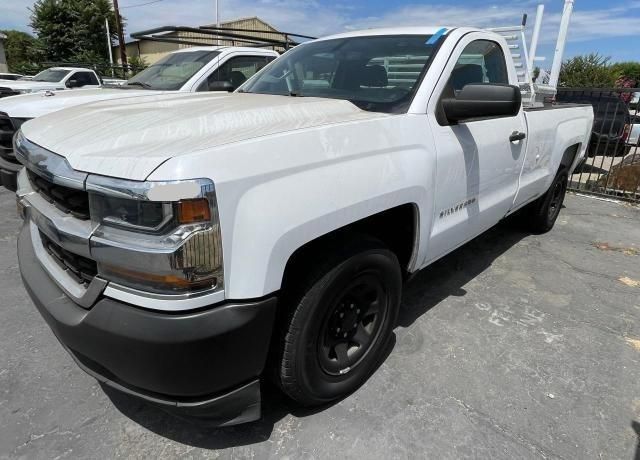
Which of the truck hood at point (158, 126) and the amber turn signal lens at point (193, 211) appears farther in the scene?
the truck hood at point (158, 126)

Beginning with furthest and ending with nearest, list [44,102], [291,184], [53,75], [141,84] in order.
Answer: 1. [53,75]
2. [141,84]
3. [44,102]
4. [291,184]

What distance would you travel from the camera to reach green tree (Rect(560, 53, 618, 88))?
17.4 metres

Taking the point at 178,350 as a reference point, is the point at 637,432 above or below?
below

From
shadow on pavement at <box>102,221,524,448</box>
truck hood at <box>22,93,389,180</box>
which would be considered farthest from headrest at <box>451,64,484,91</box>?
shadow on pavement at <box>102,221,524,448</box>

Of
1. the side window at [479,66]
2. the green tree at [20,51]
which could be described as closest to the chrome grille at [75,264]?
A: the side window at [479,66]

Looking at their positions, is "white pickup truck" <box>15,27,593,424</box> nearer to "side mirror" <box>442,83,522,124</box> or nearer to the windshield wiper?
"side mirror" <box>442,83,522,124</box>

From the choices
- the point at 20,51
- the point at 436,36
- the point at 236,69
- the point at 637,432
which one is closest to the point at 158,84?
the point at 236,69

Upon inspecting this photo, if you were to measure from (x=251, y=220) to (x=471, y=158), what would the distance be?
165 centimetres

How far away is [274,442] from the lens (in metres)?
2.02

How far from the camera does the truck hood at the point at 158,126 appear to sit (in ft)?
4.97

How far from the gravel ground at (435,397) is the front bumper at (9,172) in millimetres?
1300

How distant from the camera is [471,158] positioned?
2.65m

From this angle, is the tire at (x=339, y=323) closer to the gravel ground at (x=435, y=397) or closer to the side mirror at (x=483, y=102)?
the gravel ground at (x=435, y=397)

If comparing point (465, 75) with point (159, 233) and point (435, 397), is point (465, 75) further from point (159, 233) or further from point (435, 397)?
point (159, 233)
